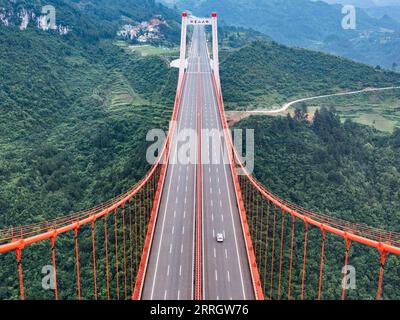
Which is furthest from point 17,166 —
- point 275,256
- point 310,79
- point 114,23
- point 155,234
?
point 114,23

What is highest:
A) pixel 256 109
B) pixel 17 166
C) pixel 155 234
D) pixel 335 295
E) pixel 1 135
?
pixel 256 109

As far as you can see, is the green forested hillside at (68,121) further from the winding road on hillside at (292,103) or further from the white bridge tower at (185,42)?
the winding road on hillside at (292,103)

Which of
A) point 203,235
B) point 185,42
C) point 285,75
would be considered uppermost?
point 185,42

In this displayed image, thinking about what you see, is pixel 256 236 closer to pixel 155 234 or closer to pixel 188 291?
pixel 155 234

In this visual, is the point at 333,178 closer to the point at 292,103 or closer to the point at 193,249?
the point at 193,249

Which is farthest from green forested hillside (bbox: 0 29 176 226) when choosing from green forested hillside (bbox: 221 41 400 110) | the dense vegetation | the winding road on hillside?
the dense vegetation

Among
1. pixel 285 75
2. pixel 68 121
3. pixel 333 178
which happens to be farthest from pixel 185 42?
pixel 333 178
